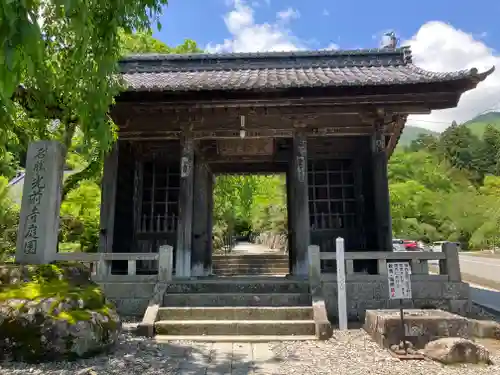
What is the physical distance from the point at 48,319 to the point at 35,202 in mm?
2300

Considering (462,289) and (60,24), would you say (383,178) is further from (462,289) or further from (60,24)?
(60,24)

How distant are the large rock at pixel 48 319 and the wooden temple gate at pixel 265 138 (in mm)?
3681

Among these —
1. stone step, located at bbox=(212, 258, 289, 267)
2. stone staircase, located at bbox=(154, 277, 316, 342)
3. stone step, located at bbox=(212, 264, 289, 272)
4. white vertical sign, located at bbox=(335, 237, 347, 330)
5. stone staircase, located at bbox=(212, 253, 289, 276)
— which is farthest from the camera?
stone step, located at bbox=(212, 258, 289, 267)

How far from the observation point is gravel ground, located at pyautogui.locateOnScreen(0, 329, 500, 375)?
4.41 metres

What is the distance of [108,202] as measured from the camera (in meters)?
9.19

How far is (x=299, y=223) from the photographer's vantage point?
28.5ft

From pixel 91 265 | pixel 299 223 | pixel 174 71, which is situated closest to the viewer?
pixel 91 265

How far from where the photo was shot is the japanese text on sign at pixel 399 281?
5617 mm

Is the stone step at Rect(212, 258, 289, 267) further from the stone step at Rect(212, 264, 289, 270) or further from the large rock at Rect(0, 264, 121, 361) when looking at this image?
the large rock at Rect(0, 264, 121, 361)

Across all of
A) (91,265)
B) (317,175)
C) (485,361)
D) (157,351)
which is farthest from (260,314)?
(317,175)

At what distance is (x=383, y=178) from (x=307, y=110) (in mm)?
2503

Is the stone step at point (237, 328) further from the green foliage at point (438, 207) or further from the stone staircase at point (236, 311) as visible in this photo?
the green foliage at point (438, 207)

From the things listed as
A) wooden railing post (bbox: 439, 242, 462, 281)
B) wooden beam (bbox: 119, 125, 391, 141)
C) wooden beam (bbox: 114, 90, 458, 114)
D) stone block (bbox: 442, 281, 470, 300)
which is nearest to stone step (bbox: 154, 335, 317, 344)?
stone block (bbox: 442, 281, 470, 300)

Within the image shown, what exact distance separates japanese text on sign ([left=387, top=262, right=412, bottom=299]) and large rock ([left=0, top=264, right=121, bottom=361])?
412 centimetres
